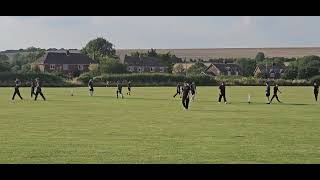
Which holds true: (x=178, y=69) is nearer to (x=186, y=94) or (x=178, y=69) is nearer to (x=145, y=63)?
(x=145, y=63)

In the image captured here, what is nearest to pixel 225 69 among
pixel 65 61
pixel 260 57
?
pixel 260 57

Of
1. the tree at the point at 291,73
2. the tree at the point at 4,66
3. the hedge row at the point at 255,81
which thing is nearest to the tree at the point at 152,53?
the hedge row at the point at 255,81

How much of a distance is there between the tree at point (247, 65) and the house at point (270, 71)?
900 millimetres

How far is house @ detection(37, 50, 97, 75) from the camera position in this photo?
71.6 m

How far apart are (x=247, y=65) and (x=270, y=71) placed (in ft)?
27.9

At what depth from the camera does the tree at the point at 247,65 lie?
264 feet

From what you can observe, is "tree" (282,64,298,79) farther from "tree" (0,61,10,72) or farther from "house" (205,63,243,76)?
"tree" (0,61,10,72)

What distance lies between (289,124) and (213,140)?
17.3 feet

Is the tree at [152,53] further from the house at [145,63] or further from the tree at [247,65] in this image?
the tree at [247,65]

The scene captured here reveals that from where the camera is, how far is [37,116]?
20625 mm

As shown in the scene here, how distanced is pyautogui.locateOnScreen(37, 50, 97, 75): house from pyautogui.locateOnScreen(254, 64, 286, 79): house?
21803mm

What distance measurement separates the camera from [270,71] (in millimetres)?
75375
